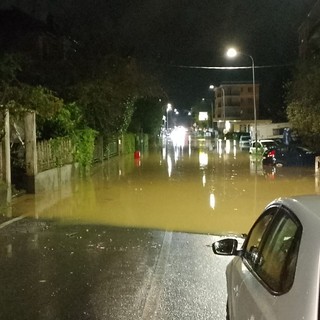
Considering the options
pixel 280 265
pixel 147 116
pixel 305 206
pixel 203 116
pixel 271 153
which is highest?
pixel 203 116

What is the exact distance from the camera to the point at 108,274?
26.9 ft

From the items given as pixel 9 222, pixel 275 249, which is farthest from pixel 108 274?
pixel 9 222

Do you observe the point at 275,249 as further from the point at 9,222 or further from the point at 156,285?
the point at 9,222

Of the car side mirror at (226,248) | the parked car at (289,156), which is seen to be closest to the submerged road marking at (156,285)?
the car side mirror at (226,248)

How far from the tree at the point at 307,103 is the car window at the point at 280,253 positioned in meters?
29.5

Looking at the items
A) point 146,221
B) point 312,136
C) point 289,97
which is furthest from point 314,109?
point 146,221

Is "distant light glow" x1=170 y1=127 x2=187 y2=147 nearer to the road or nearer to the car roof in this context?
the road

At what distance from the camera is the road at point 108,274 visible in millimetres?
6578

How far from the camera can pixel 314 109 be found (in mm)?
32781

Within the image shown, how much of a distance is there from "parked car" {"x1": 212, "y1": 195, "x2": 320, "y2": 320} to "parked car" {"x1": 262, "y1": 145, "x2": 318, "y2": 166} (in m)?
27.1

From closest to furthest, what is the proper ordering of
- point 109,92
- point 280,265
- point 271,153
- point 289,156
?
point 280,265, point 109,92, point 289,156, point 271,153

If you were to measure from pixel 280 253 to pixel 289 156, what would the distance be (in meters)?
29.0

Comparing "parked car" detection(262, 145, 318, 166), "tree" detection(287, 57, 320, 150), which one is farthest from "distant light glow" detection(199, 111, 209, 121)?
"parked car" detection(262, 145, 318, 166)

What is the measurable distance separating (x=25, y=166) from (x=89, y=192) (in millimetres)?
2261
